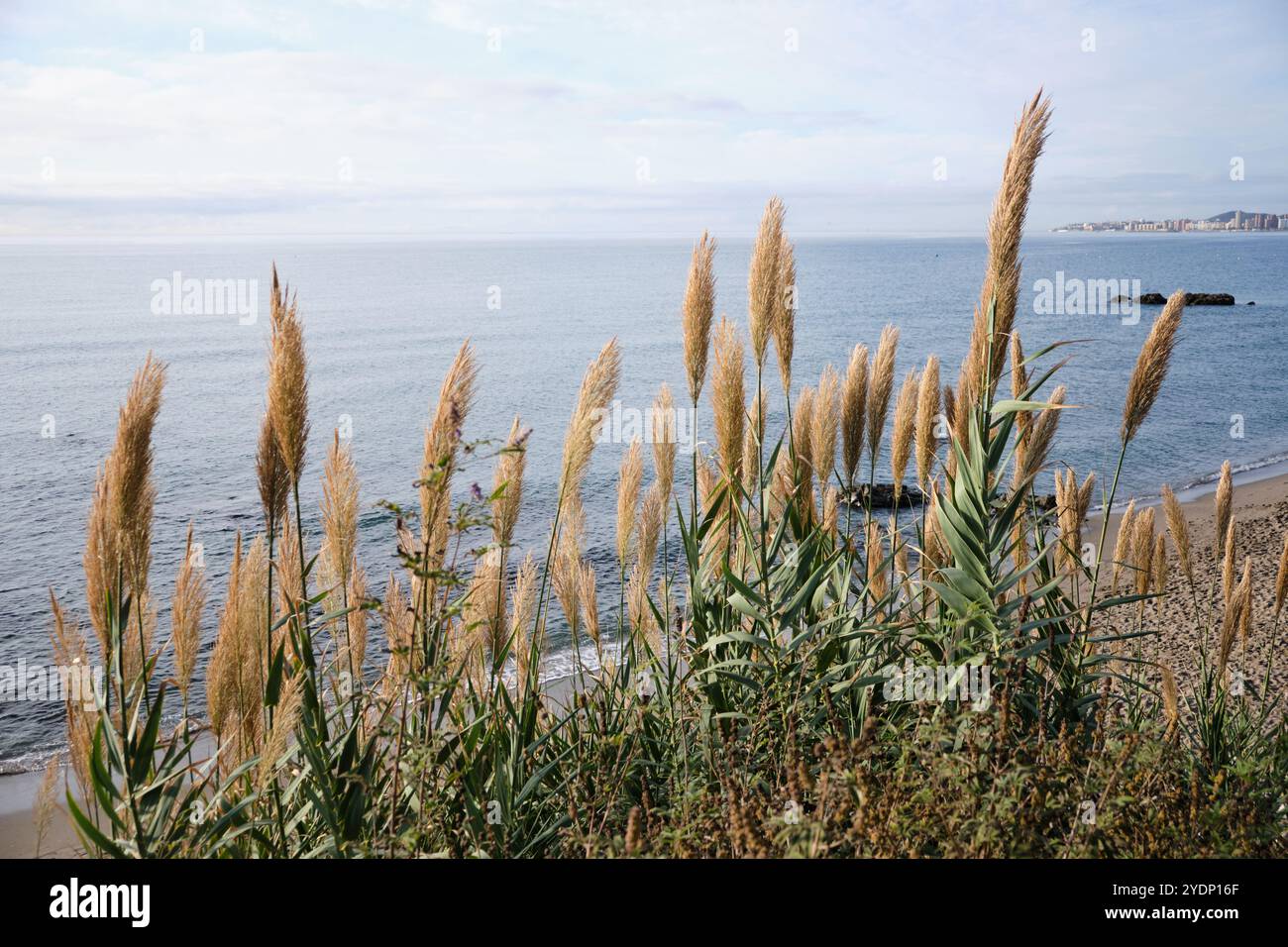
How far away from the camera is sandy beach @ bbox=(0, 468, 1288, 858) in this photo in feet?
27.1

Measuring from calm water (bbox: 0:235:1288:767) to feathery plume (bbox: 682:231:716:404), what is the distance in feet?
5.27

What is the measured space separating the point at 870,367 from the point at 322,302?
70.8 m

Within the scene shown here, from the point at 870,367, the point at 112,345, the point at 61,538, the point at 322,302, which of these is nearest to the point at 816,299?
the point at 322,302

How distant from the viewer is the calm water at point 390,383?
1764 cm

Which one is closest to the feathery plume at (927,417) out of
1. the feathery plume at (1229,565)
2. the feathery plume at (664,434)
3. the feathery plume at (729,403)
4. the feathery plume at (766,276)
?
the feathery plume at (766,276)

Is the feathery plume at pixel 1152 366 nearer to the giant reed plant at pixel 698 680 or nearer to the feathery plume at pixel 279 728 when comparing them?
the giant reed plant at pixel 698 680

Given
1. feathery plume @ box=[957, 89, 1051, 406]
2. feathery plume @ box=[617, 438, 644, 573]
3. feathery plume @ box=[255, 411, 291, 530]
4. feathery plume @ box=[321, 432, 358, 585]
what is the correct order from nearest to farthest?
feathery plume @ box=[255, 411, 291, 530] → feathery plume @ box=[321, 432, 358, 585] → feathery plume @ box=[957, 89, 1051, 406] → feathery plume @ box=[617, 438, 644, 573]

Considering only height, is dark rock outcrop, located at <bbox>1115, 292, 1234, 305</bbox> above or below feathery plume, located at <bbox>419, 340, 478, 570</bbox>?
above

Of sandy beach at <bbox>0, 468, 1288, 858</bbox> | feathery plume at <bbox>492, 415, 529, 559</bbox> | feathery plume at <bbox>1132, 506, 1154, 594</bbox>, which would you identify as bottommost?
sandy beach at <bbox>0, 468, 1288, 858</bbox>

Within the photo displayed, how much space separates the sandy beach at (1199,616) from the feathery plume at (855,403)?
2.00m

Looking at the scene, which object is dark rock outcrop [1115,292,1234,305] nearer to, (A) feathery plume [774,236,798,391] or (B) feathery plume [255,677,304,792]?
(A) feathery plume [774,236,798,391]

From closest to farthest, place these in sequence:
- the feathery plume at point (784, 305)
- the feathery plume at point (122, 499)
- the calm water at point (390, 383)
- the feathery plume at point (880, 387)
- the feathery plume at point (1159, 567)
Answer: the feathery plume at point (122, 499), the feathery plume at point (784, 305), the feathery plume at point (880, 387), the feathery plume at point (1159, 567), the calm water at point (390, 383)

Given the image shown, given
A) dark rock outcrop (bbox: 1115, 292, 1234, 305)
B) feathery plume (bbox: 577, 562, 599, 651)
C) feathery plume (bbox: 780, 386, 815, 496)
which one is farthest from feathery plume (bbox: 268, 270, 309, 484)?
dark rock outcrop (bbox: 1115, 292, 1234, 305)

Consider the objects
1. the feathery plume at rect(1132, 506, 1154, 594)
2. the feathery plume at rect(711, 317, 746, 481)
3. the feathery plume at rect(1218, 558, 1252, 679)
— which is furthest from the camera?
the feathery plume at rect(1132, 506, 1154, 594)
